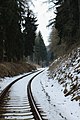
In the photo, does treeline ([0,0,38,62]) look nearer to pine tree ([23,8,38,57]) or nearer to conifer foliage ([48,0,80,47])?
conifer foliage ([48,0,80,47])

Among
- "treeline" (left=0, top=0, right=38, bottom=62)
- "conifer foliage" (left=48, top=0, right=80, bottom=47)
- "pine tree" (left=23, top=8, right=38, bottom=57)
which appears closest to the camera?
"conifer foliage" (left=48, top=0, right=80, bottom=47)

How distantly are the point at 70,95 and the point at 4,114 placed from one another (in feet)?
15.1

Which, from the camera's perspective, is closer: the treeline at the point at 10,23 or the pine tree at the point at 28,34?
the treeline at the point at 10,23

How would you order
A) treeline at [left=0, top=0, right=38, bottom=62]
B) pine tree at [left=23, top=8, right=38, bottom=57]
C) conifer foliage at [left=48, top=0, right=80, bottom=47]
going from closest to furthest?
conifer foliage at [left=48, top=0, right=80, bottom=47], treeline at [left=0, top=0, right=38, bottom=62], pine tree at [left=23, top=8, right=38, bottom=57]

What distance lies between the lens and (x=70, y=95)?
15047 mm

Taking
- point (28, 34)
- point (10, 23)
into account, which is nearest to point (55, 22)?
point (10, 23)

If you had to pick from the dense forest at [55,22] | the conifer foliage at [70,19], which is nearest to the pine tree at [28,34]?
the dense forest at [55,22]

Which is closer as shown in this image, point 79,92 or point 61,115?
point 61,115

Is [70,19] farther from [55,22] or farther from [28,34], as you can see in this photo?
[28,34]

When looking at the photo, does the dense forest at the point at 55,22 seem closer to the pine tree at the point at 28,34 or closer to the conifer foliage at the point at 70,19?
the conifer foliage at the point at 70,19

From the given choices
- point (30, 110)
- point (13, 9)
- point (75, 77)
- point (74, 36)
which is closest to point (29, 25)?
point (13, 9)

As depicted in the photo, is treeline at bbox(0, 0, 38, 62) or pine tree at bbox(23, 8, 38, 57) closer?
treeline at bbox(0, 0, 38, 62)

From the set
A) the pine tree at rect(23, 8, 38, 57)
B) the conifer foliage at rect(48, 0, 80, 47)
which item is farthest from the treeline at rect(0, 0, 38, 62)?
the pine tree at rect(23, 8, 38, 57)

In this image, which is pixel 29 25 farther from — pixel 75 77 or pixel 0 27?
pixel 75 77
